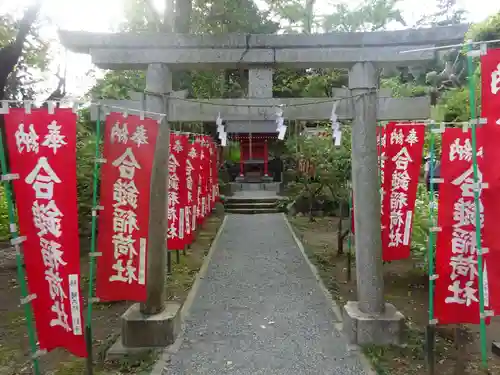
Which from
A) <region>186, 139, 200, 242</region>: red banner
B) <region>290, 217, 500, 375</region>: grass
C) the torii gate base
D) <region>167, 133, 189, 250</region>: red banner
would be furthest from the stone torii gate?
<region>186, 139, 200, 242</region>: red banner

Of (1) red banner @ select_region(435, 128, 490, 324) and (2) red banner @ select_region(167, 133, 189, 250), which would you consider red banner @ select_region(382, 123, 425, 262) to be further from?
(2) red banner @ select_region(167, 133, 189, 250)

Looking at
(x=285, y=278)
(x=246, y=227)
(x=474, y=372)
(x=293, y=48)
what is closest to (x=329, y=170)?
(x=246, y=227)

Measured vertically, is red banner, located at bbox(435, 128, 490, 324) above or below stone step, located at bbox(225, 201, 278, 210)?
above

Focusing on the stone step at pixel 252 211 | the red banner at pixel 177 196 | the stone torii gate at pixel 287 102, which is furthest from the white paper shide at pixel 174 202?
the stone step at pixel 252 211

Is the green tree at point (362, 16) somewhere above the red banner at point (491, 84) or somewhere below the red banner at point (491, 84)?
above

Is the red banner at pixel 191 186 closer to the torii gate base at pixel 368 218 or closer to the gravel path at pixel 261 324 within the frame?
the gravel path at pixel 261 324

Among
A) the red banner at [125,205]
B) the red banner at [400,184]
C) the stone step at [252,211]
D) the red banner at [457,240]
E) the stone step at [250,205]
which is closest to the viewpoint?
the red banner at [457,240]

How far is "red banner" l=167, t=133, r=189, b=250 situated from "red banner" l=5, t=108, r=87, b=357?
4374mm

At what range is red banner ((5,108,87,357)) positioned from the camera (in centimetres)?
378

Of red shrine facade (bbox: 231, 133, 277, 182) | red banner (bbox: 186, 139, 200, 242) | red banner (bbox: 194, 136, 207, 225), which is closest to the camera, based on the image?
red banner (bbox: 186, 139, 200, 242)

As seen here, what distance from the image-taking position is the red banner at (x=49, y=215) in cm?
378

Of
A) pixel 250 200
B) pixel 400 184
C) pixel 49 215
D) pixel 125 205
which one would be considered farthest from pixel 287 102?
pixel 250 200

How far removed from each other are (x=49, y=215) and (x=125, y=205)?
1070 mm

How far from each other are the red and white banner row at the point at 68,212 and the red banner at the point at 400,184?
4.38m
